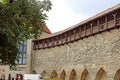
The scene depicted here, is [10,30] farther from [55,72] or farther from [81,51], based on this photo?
[55,72]

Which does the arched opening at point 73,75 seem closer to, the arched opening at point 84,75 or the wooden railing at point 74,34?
the arched opening at point 84,75

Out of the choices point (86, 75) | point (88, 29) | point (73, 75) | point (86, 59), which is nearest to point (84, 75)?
point (86, 75)

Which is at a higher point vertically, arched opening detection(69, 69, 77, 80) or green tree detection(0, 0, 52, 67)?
green tree detection(0, 0, 52, 67)

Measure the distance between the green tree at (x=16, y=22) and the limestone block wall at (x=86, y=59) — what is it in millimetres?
9922

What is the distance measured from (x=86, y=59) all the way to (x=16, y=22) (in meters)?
16.6

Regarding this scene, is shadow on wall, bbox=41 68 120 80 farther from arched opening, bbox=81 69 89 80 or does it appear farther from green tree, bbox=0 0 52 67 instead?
green tree, bbox=0 0 52 67

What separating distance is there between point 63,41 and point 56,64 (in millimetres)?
2978

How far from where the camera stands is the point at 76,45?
31453 mm

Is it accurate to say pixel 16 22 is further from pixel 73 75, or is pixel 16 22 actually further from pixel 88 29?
pixel 73 75

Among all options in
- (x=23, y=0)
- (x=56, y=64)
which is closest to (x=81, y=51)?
(x=56, y=64)

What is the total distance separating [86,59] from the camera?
2831 centimetres

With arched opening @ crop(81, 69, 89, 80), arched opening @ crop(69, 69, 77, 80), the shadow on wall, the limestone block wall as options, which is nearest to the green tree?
the limestone block wall

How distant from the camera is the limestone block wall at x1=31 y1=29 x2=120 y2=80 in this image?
23.5 m

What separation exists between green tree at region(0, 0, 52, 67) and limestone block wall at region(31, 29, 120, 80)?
9.92 metres
